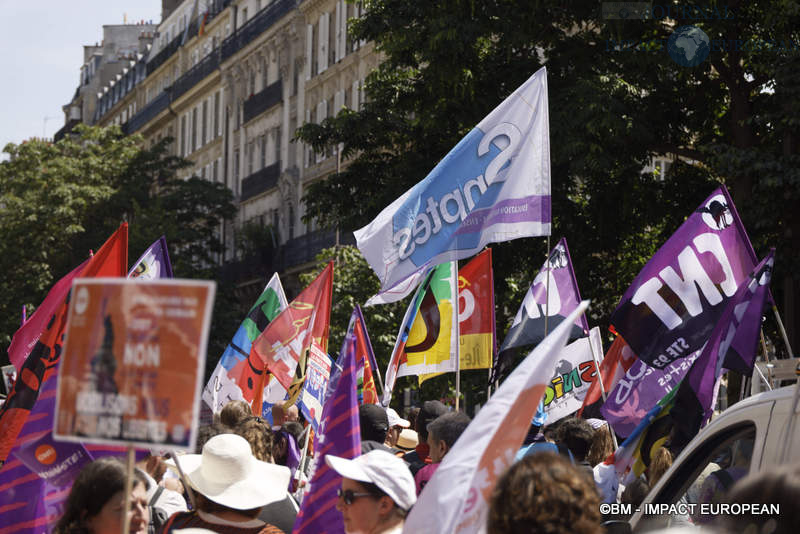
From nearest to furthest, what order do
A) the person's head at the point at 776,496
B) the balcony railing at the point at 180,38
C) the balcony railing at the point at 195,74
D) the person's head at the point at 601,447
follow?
the person's head at the point at 776,496, the person's head at the point at 601,447, the balcony railing at the point at 195,74, the balcony railing at the point at 180,38

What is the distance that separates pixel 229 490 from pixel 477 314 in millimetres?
7128

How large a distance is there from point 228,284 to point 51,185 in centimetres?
762

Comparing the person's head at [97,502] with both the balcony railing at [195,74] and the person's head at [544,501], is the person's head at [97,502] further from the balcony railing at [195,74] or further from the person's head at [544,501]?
the balcony railing at [195,74]

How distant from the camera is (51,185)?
1769 inches

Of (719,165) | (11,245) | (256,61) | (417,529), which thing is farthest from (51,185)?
(417,529)

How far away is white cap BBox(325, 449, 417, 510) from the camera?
466cm

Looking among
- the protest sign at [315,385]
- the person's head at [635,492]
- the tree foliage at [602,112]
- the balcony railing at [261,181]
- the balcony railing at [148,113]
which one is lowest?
the person's head at [635,492]

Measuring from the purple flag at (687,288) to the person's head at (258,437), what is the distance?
2.73m

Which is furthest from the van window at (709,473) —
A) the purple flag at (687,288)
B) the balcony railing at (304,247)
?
the balcony railing at (304,247)

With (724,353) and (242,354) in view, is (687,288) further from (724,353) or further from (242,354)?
(242,354)

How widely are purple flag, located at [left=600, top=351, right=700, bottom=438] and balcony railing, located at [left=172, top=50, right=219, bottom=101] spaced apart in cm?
5111

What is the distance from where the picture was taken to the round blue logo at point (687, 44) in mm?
19938

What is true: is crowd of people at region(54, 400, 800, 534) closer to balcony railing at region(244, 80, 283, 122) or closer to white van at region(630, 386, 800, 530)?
white van at region(630, 386, 800, 530)

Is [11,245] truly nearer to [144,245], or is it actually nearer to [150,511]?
[144,245]
